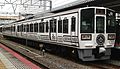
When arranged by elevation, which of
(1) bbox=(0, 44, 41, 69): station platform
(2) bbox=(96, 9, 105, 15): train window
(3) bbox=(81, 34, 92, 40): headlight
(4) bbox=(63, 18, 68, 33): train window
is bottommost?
(1) bbox=(0, 44, 41, 69): station platform

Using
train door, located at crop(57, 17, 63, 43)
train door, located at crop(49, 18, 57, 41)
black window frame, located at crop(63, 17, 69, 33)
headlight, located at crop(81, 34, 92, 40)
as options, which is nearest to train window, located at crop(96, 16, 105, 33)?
headlight, located at crop(81, 34, 92, 40)

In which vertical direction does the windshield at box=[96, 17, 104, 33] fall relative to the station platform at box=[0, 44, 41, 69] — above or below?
above

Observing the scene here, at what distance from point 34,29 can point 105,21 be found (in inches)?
A: 351

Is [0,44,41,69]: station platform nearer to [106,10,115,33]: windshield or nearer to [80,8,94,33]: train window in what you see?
[80,8,94,33]: train window

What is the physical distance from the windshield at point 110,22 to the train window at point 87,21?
94 cm

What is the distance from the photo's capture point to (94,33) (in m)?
12.0

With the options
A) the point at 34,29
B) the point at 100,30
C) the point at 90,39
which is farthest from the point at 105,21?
the point at 34,29

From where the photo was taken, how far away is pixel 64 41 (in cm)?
1353

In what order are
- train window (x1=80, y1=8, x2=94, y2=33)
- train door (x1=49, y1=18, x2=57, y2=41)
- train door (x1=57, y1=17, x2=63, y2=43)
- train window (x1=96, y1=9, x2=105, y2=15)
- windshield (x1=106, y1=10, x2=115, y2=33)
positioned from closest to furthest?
train window (x1=80, y1=8, x2=94, y2=33) → train window (x1=96, y1=9, x2=105, y2=15) → windshield (x1=106, y1=10, x2=115, y2=33) → train door (x1=57, y1=17, x2=63, y2=43) → train door (x1=49, y1=18, x2=57, y2=41)

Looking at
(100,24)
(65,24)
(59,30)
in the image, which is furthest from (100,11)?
(59,30)

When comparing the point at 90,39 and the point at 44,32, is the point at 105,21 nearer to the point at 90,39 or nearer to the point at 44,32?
the point at 90,39

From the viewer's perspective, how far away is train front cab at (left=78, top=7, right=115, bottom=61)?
11852mm

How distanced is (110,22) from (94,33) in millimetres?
1274

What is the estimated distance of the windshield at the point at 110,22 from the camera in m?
12.5
